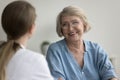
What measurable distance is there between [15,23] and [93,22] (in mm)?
1339

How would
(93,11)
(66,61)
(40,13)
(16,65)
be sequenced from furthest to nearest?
(93,11)
(40,13)
(66,61)
(16,65)

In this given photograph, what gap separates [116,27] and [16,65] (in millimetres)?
1574

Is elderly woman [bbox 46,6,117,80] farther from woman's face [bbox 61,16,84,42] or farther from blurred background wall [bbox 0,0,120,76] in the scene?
blurred background wall [bbox 0,0,120,76]

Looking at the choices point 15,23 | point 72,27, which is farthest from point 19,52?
point 72,27

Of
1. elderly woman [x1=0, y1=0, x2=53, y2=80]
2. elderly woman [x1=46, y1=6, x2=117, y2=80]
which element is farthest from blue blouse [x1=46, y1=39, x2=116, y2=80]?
elderly woman [x1=0, y1=0, x2=53, y2=80]

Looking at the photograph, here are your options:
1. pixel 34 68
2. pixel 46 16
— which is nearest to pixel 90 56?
pixel 46 16

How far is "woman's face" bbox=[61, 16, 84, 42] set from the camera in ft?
6.59

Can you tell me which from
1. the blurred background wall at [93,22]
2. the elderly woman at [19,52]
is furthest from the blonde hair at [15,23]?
the blurred background wall at [93,22]

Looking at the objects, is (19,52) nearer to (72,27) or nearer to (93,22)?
(72,27)

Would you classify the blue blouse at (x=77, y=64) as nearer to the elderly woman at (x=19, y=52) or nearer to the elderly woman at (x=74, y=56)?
the elderly woman at (x=74, y=56)

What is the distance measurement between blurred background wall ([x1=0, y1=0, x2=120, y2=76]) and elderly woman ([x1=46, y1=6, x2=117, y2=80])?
25cm

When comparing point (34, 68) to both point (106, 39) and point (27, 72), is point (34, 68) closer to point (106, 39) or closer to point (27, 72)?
point (27, 72)

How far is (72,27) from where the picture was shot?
2012 mm

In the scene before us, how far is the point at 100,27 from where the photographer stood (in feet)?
8.33
